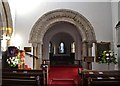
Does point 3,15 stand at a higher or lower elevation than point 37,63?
higher

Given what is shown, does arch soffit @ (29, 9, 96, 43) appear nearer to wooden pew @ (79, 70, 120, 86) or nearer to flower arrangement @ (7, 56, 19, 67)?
flower arrangement @ (7, 56, 19, 67)

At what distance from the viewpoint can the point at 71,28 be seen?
14.0m

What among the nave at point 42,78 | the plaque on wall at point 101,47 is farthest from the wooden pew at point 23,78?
the plaque on wall at point 101,47

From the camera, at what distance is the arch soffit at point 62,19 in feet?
33.6

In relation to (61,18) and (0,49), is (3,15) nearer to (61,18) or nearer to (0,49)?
(0,49)

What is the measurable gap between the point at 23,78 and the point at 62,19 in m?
5.64

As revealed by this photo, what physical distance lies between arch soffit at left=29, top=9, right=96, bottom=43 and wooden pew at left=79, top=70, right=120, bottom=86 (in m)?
4.74

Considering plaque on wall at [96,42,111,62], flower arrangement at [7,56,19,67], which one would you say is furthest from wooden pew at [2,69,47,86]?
plaque on wall at [96,42,111,62]

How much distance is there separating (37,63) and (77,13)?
3560 millimetres

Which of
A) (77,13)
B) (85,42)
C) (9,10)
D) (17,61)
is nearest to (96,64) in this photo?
(85,42)

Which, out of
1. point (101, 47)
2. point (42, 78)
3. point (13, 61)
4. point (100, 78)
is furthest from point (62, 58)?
point (100, 78)

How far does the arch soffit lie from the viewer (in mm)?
10250

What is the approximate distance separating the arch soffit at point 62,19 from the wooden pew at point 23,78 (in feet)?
15.1

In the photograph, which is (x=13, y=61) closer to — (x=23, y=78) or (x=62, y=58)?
(x=23, y=78)
